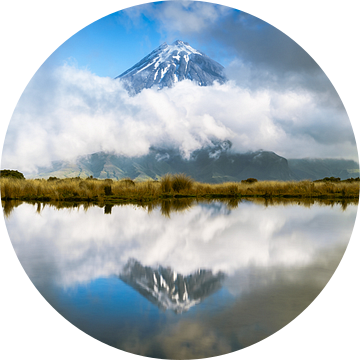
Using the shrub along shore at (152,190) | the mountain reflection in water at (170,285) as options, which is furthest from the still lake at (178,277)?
the shrub along shore at (152,190)

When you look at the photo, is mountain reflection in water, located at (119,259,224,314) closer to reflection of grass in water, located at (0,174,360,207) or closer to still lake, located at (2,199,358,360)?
still lake, located at (2,199,358,360)

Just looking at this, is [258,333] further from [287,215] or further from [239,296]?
[287,215]

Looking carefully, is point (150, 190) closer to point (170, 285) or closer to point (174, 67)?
point (170, 285)

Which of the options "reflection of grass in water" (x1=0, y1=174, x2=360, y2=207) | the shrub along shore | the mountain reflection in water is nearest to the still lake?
the mountain reflection in water

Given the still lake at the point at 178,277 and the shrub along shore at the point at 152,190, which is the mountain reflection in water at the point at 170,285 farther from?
the shrub along shore at the point at 152,190

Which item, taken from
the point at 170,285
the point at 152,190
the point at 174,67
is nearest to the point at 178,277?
the point at 170,285

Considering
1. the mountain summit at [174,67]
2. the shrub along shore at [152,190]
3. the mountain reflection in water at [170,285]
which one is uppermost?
the mountain summit at [174,67]
